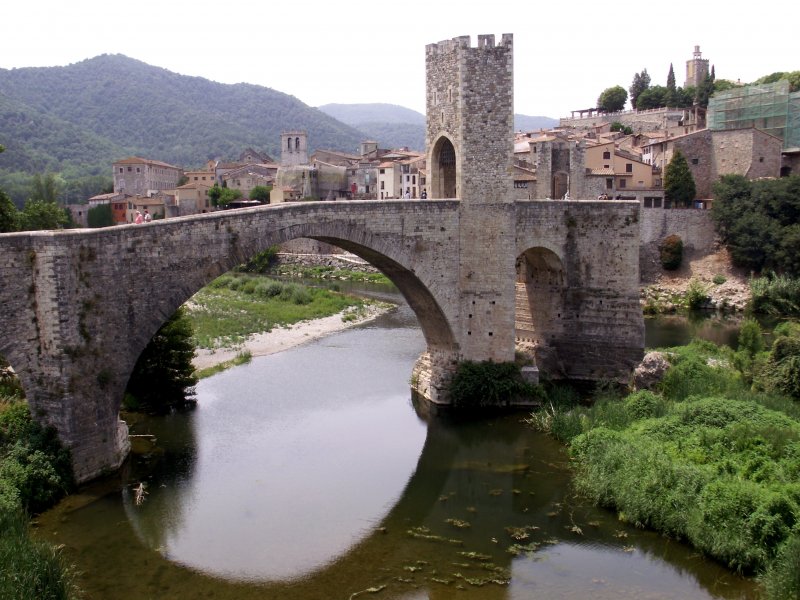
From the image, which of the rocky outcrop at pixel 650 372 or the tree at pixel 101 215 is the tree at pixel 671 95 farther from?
the rocky outcrop at pixel 650 372

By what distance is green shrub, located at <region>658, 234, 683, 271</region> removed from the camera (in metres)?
37.2

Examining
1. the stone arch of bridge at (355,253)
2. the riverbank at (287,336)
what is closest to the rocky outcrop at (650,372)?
the stone arch of bridge at (355,253)

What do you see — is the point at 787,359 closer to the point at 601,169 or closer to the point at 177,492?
the point at 177,492

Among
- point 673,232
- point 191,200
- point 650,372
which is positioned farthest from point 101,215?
point 650,372

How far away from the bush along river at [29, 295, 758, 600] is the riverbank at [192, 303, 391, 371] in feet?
15.8

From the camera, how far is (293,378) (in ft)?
70.4

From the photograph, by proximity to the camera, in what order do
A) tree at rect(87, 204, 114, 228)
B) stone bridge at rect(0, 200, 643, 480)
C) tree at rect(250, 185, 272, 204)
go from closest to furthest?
stone bridge at rect(0, 200, 643, 480) → tree at rect(250, 185, 272, 204) → tree at rect(87, 204, 114, 228)

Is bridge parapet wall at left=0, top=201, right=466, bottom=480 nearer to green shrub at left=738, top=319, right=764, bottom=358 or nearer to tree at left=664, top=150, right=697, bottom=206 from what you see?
green shrub at left=738, top=319, right=764, bottom=358

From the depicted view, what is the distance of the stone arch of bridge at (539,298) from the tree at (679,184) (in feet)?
71.2

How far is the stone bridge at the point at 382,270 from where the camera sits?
41.9ft

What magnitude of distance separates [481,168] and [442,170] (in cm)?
248

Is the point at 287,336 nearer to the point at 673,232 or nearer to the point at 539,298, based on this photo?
the point at 539,298

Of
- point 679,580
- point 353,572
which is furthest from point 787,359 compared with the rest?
point 353,572

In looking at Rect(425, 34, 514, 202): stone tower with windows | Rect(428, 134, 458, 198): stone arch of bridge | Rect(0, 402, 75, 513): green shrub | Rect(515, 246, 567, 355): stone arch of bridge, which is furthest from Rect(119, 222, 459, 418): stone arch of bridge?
Rect(428, 134, 458, 198): stone arch of bridge
